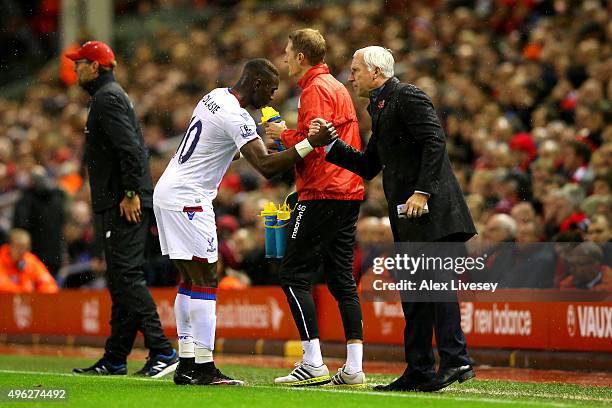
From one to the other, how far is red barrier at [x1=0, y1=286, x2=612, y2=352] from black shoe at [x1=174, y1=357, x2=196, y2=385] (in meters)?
3.83

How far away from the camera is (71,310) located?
15.5 metres

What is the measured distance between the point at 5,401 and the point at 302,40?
325 cm

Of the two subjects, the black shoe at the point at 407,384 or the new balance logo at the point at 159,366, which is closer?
the black shoe at the point at 407,384

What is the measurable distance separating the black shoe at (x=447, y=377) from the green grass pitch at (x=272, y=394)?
0.07m

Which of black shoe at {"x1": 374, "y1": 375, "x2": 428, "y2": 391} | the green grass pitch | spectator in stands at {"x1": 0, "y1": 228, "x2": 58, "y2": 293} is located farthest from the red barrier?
black shoe at {"x1": 374, "y1": 375, "x2": 428, "y2": 391}

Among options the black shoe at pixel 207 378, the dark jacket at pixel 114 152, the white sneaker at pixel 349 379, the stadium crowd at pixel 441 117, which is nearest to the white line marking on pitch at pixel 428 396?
the white sneaker at pixel 349 379

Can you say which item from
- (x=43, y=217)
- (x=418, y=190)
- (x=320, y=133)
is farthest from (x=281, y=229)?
(x=43, y=217)

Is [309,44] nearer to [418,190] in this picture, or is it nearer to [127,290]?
[418,190]

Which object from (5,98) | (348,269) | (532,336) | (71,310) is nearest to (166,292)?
(71,310)

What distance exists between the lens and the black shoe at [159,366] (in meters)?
9.79

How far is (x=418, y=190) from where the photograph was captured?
792 cm

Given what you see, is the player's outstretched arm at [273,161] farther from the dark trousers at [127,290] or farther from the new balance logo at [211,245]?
the dark trousers at [127,290]

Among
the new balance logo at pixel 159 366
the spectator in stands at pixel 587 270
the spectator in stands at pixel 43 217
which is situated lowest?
the new balance logo at pixel 159 366

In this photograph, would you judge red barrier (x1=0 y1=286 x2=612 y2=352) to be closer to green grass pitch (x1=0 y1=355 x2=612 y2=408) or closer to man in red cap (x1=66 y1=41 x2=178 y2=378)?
green grass pitch (x1=0 y1=355 x2=612 y2=408)
